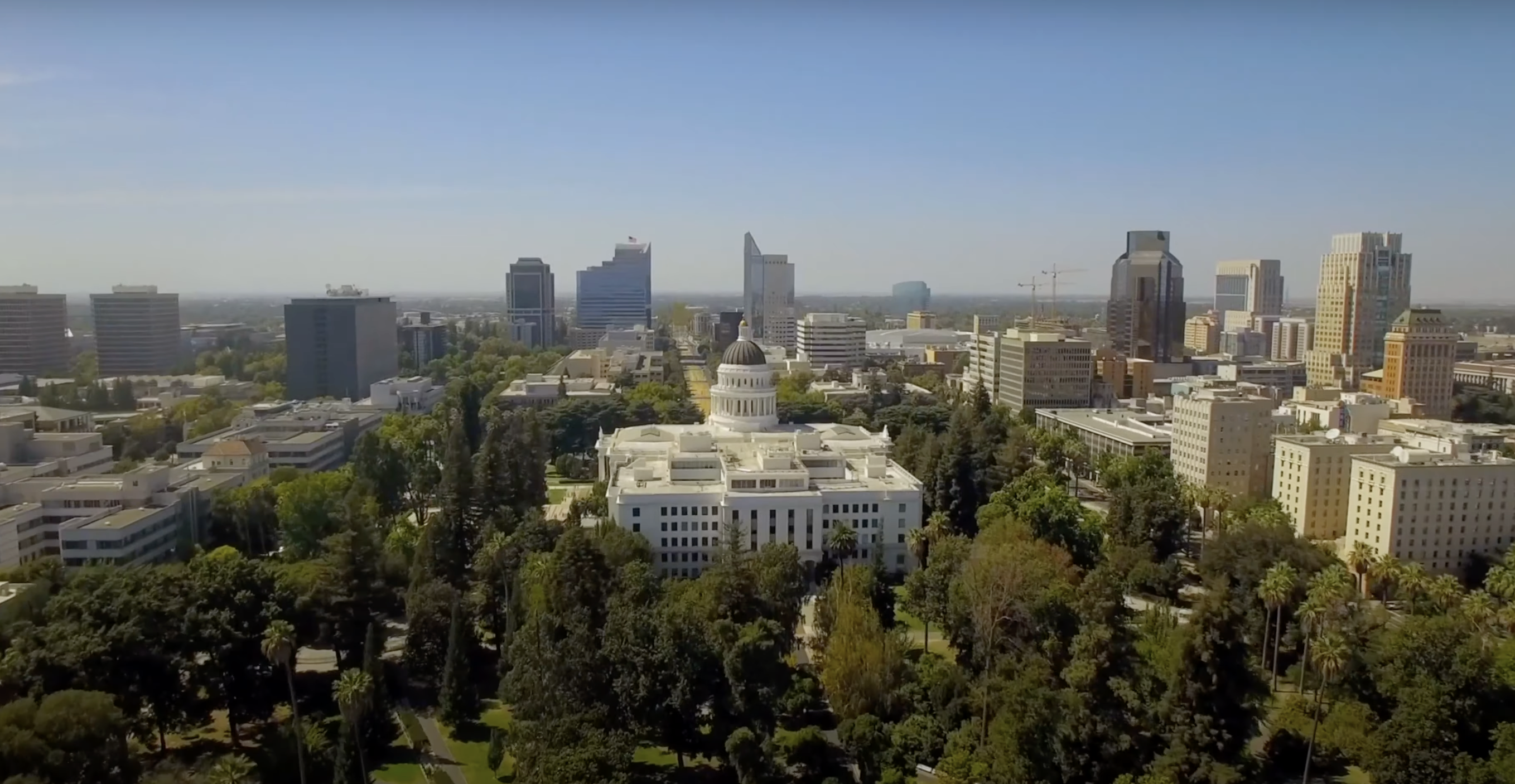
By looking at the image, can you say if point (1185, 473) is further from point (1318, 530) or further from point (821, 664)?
point (821, 664)

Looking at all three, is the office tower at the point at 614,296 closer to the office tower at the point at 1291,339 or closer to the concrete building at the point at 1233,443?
the office tower at the point at 1291,339

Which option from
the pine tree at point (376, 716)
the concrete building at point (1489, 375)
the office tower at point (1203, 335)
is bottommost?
the pine tree at point (376, 716)

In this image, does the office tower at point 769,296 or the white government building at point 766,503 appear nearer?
the white government building at point 766,503

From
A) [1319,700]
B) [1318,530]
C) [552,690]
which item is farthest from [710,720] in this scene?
[1318,530]

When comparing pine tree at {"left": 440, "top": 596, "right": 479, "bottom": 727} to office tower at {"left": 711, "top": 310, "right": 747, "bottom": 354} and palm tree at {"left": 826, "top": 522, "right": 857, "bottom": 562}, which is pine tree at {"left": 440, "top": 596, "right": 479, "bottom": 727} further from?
office tower at {"left": 711, "top": 310, "right": 747, "bottom": 354}

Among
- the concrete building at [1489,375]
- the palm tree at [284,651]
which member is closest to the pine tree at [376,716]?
the palm tree at [284,651]

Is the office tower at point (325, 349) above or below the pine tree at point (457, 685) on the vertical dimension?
above
